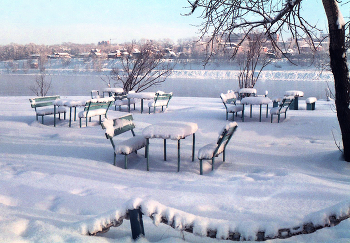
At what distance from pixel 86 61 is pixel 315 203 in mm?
87954

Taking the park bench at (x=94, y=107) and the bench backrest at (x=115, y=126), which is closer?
the bench backrest at (x=115, y=126)

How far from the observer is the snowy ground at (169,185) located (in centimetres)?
215

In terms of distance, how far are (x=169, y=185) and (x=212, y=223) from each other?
182cm

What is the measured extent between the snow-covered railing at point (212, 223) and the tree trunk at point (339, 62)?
3.18 m

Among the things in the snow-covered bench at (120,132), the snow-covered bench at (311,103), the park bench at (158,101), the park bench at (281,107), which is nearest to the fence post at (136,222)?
the snow-covered bench at (120,132)

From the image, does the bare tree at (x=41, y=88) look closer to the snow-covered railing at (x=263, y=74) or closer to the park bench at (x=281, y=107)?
the park bench at (x=281, y=107)

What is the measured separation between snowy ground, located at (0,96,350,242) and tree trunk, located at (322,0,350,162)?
0.70m

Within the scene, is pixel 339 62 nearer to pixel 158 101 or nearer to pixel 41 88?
pixel 158 101

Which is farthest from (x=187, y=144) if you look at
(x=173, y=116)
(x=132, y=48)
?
(x=132, y=48)

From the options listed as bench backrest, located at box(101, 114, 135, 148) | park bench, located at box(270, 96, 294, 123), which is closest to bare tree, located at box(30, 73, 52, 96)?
park bench, located at box(270, 96, 294, 123)

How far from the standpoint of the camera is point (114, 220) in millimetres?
2062

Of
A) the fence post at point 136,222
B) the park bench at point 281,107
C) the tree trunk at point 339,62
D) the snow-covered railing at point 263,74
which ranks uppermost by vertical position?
the snow-covered railing at point 263,74

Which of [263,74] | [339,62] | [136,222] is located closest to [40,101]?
[339,62]

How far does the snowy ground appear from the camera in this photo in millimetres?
2148
